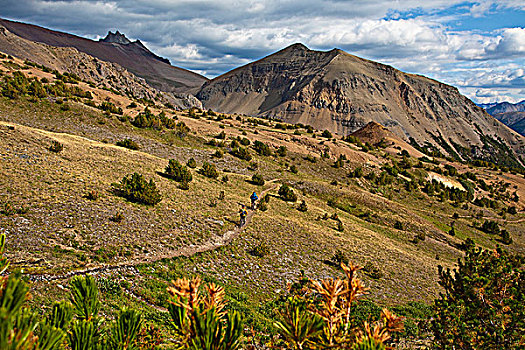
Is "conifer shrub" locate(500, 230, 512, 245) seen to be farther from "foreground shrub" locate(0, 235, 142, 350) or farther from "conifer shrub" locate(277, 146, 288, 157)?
"foreground shrub" locate(0, 235, 142, 350)

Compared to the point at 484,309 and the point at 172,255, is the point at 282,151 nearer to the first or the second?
the point at 172,255

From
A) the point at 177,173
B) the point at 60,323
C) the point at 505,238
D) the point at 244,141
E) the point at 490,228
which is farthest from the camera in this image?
the point at 244,141

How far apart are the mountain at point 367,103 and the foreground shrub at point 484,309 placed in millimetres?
142085

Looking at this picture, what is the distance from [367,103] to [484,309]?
160637 mm

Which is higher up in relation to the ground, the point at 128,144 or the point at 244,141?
the point at 244,141

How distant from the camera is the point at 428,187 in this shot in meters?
48.6

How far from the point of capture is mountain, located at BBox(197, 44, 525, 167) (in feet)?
495

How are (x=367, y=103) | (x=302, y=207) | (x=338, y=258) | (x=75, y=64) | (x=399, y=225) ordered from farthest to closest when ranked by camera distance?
1. (x=367, y=103)
2. (x=75, y=64)
3. (x=399, y=225)
4. (x=302, y=207)
5. (x=338, y=258)

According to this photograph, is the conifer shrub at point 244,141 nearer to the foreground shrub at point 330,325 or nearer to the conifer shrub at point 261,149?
the conifer shrub at point 261,149

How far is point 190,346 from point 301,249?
59.4ft

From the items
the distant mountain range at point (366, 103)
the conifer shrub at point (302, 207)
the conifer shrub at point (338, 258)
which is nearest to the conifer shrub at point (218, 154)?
the conifer shrub at point (302, 207)

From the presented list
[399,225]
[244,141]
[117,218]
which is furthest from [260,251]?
[244,141]

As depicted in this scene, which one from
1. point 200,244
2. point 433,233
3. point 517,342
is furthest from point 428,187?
point 517,342

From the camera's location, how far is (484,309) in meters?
6.19
